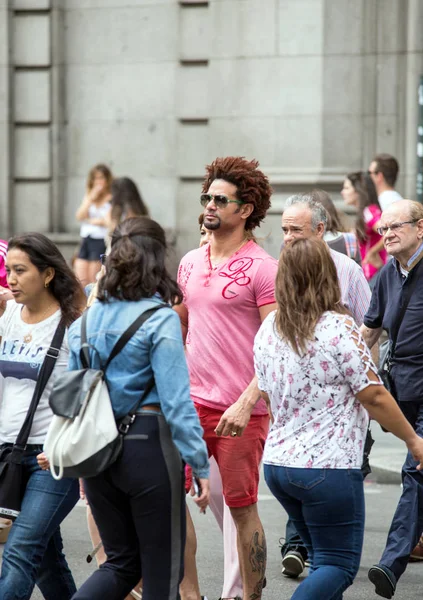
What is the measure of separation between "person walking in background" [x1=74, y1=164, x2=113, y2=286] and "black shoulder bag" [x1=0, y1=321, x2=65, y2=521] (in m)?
8.87

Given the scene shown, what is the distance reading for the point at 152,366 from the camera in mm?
4184

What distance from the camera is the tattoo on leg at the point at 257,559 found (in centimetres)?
535

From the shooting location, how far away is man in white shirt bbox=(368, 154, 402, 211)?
10961 mm

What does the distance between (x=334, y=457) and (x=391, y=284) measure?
1.87 metres

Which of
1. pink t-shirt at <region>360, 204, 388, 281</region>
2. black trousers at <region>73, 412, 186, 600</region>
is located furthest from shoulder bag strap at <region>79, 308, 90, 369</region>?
pink t-shirt at <region>360, 204, 388, 281</region>

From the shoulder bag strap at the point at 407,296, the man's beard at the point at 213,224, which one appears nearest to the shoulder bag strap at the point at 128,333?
the man's beard at the point at 213,224

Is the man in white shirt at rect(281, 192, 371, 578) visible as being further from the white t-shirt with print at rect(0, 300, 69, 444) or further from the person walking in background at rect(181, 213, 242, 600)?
the white t-shirt with print at rect(0, 300, 69, 444)

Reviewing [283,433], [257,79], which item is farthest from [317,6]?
[283,433]

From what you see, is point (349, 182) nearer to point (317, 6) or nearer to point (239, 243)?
point (317, 6)

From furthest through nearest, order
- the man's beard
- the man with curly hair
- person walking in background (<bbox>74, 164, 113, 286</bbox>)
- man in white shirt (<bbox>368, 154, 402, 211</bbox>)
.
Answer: person walking in background (<bbox>74, 164, 113, 286</bbox>)
man in white shirt (<bbox>368, 154, 402, 211</bbox>)
the man's beard
the man with curly hair

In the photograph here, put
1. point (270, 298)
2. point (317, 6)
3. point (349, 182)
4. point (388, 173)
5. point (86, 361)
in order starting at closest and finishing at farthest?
point (86, 361)
point (270, 298)
point (349, 182)
point (388, 173)
point (317, 6)

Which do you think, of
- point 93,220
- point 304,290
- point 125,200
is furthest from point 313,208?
point 93,220

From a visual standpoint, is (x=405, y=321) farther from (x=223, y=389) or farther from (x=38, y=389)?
(x=38, y=389)

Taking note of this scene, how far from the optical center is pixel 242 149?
46.2ft
